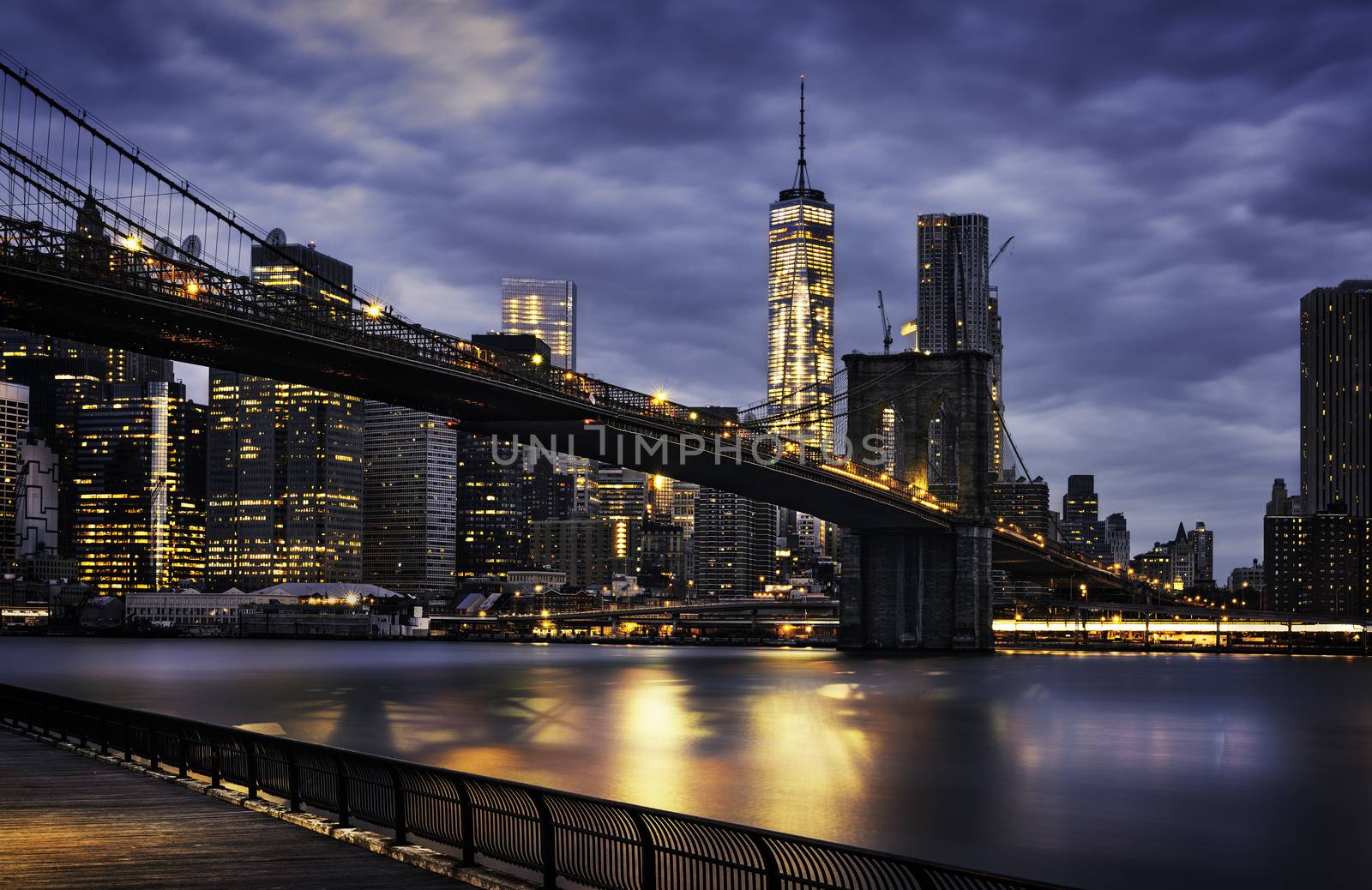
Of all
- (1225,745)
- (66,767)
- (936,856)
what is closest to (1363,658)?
(1225,745)

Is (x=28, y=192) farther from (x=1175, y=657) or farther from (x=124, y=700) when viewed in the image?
(x=1175, y=657)

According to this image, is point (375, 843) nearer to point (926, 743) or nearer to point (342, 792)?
point (342, 792)

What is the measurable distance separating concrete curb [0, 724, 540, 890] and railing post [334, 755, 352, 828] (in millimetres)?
103

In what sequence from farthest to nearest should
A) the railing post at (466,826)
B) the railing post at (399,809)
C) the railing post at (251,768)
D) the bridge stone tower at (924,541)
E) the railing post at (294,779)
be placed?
the bridge stone tower at (924,541) → the railing post at (251,768) → the railing post at (294,779) → the railing post at (399,809) → the railing post at (466,826)

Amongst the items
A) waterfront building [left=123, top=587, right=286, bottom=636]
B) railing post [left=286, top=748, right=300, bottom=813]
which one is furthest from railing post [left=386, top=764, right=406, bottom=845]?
waterfront building [left=123, top=587, right=286, bottom=636]

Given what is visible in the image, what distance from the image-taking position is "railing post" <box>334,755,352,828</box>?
14.8 metres

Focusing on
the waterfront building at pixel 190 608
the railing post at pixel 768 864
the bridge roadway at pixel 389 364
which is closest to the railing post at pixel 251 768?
the railing post at pixel 768 864

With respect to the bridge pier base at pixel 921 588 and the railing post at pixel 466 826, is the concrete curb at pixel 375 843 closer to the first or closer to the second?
the railing post at pixel 466 826

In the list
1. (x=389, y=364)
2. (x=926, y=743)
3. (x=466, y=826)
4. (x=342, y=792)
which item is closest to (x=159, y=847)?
(x=342, y=792)

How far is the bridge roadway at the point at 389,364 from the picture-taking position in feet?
132

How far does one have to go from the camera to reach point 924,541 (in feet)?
280

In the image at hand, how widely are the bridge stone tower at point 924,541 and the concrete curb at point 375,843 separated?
6789 cm

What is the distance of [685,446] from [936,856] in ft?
146

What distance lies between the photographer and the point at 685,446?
2618 inches
